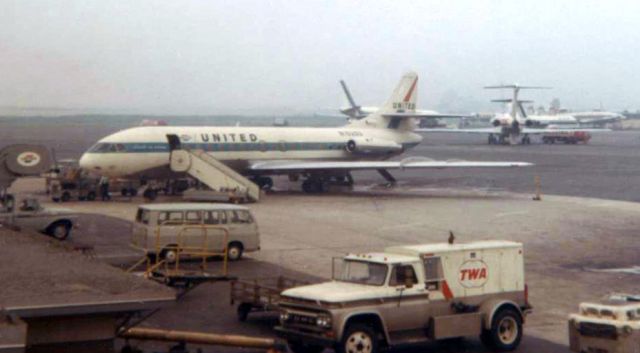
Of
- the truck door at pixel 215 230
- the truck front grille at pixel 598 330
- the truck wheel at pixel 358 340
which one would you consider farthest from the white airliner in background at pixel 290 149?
the truck front grille at pixel 598 330

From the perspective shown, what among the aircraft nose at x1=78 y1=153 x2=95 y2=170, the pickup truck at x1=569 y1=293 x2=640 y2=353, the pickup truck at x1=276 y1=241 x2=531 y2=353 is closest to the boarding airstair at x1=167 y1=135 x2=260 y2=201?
the aircraft nose at x1=78 y1=153 x2=95 y2=170

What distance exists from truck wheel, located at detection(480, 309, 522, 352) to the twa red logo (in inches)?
30.4

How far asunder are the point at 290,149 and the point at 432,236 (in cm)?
2050

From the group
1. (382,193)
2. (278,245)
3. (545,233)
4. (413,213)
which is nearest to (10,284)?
(278,245)

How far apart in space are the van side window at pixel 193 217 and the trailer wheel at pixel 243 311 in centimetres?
893

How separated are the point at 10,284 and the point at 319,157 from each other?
152 ft

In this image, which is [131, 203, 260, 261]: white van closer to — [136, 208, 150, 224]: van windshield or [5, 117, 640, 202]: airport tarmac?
[136, 208, 150, 224]: van windshield

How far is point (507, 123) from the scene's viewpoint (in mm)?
131000

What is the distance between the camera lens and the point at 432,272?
20125 millimetres

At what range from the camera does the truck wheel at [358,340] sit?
18258mm

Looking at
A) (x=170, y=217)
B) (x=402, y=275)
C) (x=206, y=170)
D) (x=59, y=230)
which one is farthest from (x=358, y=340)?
(x=206, y=170)

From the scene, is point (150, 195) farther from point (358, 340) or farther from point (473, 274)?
point (358, 340)

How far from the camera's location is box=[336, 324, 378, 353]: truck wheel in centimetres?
1826

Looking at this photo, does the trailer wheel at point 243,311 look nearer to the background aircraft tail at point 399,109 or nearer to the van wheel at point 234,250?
the van wheel at point 234,250
